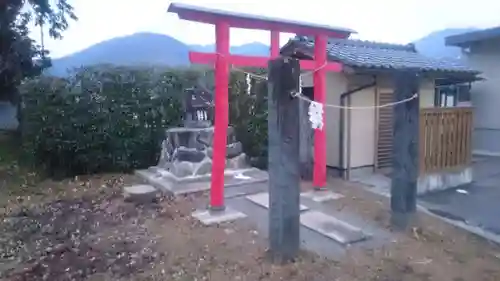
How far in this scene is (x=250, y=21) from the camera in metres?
6.17

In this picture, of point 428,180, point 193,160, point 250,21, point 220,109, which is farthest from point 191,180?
point 428,180

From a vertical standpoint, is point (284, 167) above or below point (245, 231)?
above

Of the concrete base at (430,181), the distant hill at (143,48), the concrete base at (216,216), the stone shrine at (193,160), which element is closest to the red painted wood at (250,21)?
the stone shrine at (193,160)

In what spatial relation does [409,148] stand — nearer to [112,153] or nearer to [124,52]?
[112,153]

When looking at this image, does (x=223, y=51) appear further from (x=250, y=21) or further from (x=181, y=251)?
(x=181, y=251)

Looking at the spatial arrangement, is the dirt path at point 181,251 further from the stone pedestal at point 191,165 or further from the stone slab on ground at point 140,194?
the stone pedestal at point 191,165

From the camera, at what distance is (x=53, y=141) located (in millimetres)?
8961

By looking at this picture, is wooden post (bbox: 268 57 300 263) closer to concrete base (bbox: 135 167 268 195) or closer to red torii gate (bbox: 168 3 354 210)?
red torii gate (bbox: 168 3 354 210)

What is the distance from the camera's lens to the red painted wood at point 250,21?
215 inches

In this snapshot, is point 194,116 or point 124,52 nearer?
point 194,116

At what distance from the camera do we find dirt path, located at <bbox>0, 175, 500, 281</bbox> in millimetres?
4359

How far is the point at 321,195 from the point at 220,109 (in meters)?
2.80

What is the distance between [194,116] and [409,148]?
4957 mm

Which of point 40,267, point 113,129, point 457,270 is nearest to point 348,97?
point 457,270
